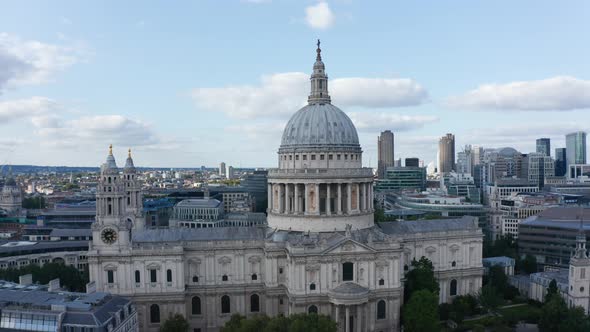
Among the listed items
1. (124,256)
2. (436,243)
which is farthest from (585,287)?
(124,256)

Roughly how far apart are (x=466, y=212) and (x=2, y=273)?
412 feet

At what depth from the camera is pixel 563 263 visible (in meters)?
113

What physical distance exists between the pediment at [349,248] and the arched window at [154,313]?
2812 cm

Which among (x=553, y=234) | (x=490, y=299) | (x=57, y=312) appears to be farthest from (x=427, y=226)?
(x=57, y=312)

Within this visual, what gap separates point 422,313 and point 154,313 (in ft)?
132

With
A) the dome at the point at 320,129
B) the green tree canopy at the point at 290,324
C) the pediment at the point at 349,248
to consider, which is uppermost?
the dome at the point at 320,129

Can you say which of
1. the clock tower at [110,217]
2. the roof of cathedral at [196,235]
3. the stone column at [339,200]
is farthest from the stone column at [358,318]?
the clock tower at [110,217]

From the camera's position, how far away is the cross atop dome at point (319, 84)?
87312mm

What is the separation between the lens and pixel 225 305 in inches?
3135

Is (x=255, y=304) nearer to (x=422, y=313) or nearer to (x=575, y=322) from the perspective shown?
(x=422, y=313)

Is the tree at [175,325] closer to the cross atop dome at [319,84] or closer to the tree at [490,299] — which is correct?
the cross atop dome at [319,84]

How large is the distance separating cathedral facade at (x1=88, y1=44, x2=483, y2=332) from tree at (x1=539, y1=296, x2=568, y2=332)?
2004 cm

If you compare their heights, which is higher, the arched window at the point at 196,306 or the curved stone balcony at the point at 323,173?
the curved stone balcony at the point at 323,173

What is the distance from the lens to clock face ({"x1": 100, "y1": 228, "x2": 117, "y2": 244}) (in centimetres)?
7419
